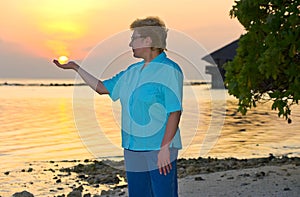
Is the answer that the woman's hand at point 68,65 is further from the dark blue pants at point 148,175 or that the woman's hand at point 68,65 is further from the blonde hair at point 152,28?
the dark blue pants at point 148,175

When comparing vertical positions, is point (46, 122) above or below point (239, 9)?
below

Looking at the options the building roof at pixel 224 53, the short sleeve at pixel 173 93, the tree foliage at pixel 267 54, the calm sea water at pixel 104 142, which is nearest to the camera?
the short sleeve at pixel 173 93

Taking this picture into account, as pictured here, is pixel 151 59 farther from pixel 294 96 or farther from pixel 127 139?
pixel 294 96

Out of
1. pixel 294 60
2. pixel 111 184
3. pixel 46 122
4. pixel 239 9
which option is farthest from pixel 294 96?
pixel 46 122

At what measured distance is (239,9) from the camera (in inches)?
315

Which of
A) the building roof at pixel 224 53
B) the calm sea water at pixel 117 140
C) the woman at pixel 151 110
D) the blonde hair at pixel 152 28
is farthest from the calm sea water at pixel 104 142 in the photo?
the building roof at pixel 224 53

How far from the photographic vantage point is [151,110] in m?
4.52

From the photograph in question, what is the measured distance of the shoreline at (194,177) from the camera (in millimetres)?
8273

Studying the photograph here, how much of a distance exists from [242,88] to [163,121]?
12.5 ft

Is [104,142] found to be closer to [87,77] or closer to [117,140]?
[117,140]

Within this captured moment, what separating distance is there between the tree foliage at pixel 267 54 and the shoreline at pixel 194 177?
107cm

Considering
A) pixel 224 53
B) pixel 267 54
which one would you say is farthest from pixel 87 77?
pixel 224 53

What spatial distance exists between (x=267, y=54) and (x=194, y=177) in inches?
120

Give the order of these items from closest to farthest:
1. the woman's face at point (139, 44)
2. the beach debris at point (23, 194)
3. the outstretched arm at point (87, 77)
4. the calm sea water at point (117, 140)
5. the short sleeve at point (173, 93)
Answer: the short sleeve at point (173, 93) < the woman's face at point (139, 44) < the outstretched arm at point (87, 77) < the beach debris at point (23, 194) < the calm sea water at point (117, 140)
